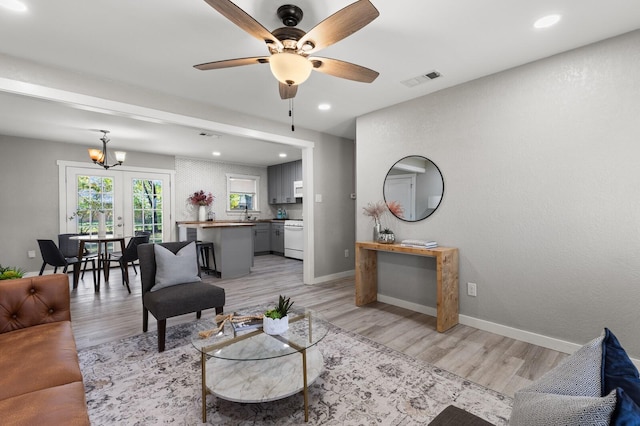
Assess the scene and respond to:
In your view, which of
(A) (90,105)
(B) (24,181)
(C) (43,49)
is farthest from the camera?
(B) (24,181)

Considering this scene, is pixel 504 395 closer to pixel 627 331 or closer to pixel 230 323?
pixel 627 331

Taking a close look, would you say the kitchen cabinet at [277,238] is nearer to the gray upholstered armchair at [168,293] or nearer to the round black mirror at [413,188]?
the round black mirror at [413,188]

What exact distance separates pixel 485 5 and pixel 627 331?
2593 mm

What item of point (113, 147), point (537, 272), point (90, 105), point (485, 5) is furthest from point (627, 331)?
point (113, 147)

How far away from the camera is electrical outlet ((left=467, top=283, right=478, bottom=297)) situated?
3053mm

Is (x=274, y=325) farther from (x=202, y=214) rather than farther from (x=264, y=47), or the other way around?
(x=202, y=214)

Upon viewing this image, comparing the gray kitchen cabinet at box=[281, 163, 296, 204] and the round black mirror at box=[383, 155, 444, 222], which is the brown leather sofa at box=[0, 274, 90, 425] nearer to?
the round black mirror at box=[383, 155, 444, 222]

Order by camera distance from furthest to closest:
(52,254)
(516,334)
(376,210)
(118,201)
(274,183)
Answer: (274,183)
(118,201)
(52,254)
(376,210)
(516,334)

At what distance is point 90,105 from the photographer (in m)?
2.88

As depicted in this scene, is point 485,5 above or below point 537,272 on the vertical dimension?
above

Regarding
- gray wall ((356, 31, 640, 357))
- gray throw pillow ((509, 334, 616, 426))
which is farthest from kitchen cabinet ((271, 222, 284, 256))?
gray throw pillow ((509, 334, 616, 426))

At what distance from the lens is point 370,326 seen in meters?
3.07

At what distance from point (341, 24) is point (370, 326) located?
8.68ft

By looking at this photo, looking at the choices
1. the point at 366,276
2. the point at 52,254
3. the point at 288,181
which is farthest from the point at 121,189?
the point at 366,276
